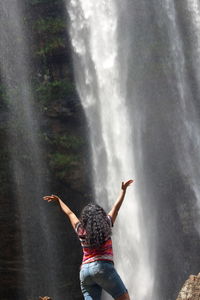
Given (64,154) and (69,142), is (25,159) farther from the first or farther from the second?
(69,142)

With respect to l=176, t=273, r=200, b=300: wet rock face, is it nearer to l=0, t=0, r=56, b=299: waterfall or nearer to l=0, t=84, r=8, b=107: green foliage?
l=0, t=0, r=56, b=299: waterfall

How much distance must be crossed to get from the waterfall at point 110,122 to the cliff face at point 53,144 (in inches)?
15.7

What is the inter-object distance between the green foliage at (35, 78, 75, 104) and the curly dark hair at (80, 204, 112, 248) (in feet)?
36.0

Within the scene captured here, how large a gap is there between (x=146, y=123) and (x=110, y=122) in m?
1.49

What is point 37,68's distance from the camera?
14.8m

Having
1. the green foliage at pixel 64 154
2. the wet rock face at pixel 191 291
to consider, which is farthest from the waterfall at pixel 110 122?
the wet rock face at pixel 191 291

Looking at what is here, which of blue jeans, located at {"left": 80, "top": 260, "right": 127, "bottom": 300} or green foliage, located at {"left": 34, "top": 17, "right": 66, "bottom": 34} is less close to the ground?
green foliage, located at {"left": 34, "top": 17, "right": 66, "bottom": 34}

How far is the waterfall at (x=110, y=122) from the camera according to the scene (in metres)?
12.7

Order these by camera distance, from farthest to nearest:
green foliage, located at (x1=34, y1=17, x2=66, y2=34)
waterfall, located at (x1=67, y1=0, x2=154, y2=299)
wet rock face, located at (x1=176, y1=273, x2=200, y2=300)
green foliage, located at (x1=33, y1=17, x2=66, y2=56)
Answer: green foliage, located at (x1=34, y1=17, x2=66, y2=34) < green foliage, located at (x1=33, y1=17, x2=66, y2=56) < waterfall, located at (x1=67, y1=0, x2=154, y2=299) < wet rock face, located at (x1=176, y1=273, x2=200, y2=300)

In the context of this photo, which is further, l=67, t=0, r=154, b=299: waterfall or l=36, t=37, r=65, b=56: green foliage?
l=36, t=37, r=65, b=56: green foliage

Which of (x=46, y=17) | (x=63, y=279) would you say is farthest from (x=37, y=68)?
(x=63, y=279)

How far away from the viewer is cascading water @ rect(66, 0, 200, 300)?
13.3 meters

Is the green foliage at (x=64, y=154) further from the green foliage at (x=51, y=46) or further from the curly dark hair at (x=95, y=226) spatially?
the curly dark hair at (x=95, y=226)

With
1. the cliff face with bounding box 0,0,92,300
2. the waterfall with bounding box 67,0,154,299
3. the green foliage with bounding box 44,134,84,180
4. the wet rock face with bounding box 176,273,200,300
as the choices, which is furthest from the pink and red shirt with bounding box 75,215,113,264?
the green foliage with bounding box 44,134,84,180
